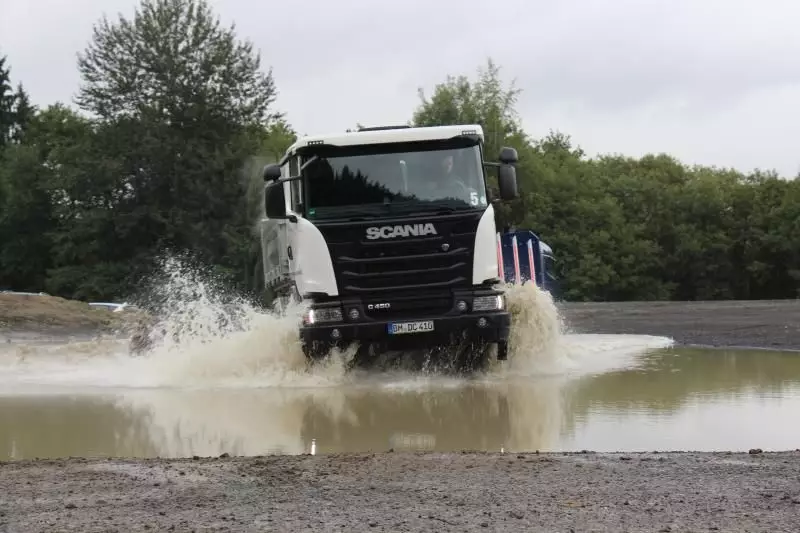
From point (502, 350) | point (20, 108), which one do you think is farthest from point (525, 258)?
point (20, 108)

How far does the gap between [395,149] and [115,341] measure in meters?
9.44

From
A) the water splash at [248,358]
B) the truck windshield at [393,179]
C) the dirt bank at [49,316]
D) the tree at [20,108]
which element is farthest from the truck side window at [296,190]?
the tree at [20,108]

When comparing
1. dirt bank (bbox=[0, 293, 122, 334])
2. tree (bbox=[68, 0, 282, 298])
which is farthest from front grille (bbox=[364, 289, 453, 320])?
tree (bbox=[68, 0, 282, 298])

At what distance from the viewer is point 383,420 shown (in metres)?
8.50

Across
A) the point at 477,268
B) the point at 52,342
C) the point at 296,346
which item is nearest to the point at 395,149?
the point at 477,268

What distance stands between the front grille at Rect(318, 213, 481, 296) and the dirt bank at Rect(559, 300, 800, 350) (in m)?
5.82

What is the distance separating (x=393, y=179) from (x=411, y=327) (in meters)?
1.70

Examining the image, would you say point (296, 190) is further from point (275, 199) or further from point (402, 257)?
point (402, 257)

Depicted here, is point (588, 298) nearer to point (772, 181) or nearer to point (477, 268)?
point (772, 181)

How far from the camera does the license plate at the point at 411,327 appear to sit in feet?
35.6

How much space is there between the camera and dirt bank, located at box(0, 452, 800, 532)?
4.55 meters

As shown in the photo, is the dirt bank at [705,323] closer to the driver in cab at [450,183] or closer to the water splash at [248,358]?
the water splash at [248,358]

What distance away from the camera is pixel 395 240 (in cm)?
1081

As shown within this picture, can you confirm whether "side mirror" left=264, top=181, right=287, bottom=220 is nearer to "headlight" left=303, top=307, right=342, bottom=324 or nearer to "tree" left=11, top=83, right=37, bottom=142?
"headlight" left=303, top=307, right=342, bottom=324
